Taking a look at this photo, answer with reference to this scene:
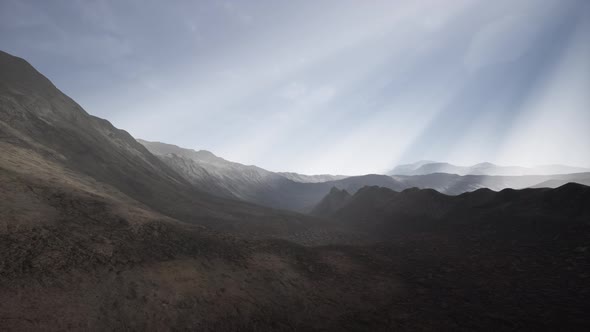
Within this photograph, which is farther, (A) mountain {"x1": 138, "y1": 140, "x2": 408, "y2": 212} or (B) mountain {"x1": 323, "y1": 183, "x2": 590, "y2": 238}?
(A) mountain {"x1": 138, "y1": 140, "x2": 408, "y2": 212}

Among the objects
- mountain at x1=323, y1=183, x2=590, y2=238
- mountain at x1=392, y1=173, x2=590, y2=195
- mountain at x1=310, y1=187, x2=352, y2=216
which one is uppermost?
mountain at x1=392, y1=173, x2=590, y2=195

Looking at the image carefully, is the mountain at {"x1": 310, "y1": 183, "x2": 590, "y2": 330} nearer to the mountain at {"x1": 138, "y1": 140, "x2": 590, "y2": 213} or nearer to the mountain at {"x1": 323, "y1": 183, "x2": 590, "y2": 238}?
the mountain at {"x1": 323, "y1": 183, "x2": 590, "y2": 238}

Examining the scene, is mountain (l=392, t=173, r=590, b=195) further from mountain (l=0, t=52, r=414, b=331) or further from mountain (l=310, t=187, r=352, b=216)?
mountain (l=0, t=52, r=414, b=331)

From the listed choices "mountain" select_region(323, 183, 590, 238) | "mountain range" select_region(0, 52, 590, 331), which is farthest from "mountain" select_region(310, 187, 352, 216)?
"mountain range" select_region(0, 52, 590, 331)

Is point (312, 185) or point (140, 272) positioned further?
point (312, 185)

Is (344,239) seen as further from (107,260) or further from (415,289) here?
(107,260)

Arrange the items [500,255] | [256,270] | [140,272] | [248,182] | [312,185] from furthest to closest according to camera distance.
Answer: [312,185]
[248,182]
[500,255]
[256,270]
[140,272]

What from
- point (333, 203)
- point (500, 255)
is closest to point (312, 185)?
point (333, 203)

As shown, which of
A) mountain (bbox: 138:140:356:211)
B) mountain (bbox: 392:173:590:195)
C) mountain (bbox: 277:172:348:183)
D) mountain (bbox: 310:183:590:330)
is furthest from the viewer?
mountain (bbox: 277:172:348:183)

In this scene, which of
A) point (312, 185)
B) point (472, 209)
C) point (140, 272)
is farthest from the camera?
point (312, 185)

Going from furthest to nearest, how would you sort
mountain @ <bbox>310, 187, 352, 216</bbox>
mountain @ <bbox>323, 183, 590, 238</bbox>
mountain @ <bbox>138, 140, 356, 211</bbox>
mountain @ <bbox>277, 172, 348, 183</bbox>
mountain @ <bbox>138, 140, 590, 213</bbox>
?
mountain @ <bbox>277, 172, 348, 183</bbox>, mountain @ <bbox>138, 140, 590, 213</bbox>, mountain @ <bbox>138, 140, 356, 211</bbox>, mountain @ <bbox>310, 187, 352, 216</bbox>, mountain @ <bbox>323, 183, 590, 238</bbox>

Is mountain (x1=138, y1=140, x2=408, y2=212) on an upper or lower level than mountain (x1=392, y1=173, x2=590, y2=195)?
lower

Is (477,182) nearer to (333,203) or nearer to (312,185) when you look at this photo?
(312,185)

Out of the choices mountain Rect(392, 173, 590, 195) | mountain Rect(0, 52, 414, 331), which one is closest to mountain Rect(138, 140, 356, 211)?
mountain Rect(0, 52, 414, 331)
